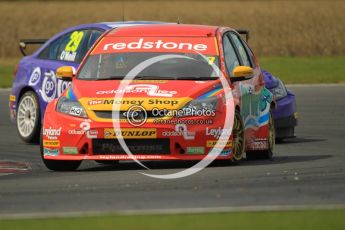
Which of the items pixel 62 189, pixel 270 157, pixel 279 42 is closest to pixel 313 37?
pixel 279 42

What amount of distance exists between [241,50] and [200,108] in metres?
2.19

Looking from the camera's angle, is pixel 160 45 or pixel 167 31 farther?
pixel 167 31

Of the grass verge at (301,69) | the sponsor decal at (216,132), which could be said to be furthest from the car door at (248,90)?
the grass verge at (301,69)

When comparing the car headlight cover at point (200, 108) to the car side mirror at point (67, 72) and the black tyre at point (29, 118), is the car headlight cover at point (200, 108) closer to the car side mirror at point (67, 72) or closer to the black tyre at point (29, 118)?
the car side mirror at point (67, 72)

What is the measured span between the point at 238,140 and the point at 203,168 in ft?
2.36

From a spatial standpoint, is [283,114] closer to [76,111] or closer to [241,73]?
[241,73]

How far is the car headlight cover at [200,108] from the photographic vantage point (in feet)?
41.9

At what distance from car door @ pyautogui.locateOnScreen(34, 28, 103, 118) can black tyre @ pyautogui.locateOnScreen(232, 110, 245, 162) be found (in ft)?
13.5

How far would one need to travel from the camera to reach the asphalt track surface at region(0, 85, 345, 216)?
1002 centimetres

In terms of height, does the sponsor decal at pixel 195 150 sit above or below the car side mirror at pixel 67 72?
below

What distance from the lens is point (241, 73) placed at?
13.6m

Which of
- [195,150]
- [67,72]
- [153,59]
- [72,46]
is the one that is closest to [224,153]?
[195,150]

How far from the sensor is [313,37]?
3794 cm

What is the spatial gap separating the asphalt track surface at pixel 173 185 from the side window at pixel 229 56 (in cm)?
104
